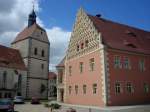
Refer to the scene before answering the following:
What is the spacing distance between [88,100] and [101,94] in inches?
133

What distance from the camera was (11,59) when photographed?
54594 millimetres

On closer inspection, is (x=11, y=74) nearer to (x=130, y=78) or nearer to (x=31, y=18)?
(x=31, y=18)

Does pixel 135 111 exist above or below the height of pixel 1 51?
below

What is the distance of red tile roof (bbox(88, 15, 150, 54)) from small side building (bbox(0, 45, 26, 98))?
26.2m

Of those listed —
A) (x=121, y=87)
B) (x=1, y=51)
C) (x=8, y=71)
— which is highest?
(x=1, y=51)

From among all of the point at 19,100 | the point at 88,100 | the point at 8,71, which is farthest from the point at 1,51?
the point at 88,100

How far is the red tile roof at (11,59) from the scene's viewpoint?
5188 centimetres

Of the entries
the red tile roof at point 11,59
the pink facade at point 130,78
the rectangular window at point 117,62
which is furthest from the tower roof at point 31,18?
the pink facade at point 130,78

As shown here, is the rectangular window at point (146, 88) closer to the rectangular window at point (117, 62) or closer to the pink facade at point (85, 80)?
the rectangular window at point (117, 62)

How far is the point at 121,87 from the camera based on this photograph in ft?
96.3

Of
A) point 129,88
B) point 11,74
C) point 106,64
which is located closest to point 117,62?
point 106,64

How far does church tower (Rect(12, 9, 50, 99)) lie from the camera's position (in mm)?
56269

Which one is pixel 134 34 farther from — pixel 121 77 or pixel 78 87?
pixel 78 87

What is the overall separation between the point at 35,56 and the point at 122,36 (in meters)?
30.4
